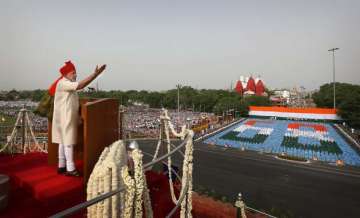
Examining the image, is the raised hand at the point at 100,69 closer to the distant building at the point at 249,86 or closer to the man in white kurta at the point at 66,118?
the man in white kurta at the point at 66,118

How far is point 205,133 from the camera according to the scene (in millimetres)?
36062

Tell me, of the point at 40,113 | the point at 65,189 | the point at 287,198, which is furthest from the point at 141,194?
the point at 287,198

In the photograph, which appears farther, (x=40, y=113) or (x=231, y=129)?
(x=231, y=129)

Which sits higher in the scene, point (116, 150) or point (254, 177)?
point (116, 150)

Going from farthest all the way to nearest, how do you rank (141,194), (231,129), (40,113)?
(231,129) → (40,113) → (141,194)

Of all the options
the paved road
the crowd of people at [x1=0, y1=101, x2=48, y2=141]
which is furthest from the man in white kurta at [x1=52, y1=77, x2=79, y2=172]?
the paved road

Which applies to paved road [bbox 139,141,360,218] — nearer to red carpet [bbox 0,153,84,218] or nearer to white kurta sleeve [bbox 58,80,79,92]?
red carpet [bbox 0,153,84,218]

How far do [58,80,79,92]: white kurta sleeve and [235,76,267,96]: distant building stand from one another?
79.2m

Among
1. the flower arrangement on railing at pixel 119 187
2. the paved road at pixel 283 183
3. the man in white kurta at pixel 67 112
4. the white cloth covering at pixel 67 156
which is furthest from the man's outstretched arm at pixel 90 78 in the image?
the paved road at pixel 283 183

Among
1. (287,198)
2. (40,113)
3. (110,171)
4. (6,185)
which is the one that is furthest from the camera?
(287,198)

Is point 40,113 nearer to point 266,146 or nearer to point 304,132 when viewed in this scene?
point 266,146

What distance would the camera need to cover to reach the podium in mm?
3359

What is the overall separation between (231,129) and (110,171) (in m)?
38.2

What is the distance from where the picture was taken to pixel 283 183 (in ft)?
52.5
